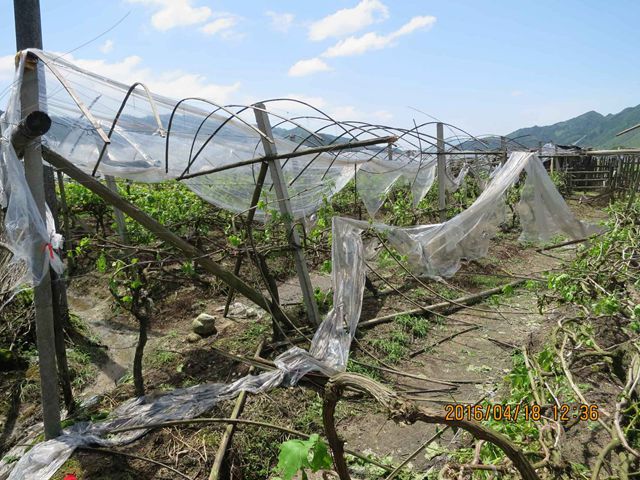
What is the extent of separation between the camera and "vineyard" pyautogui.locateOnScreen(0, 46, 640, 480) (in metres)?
2.21

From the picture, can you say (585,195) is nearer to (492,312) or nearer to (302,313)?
(492,312)

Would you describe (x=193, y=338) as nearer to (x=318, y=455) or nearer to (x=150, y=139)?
(x=150, y=139)

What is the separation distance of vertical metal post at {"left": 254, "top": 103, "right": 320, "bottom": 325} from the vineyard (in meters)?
0.02

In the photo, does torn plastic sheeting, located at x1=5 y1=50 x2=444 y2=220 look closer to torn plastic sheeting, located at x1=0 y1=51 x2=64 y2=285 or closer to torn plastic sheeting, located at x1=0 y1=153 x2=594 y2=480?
torn plastic sheeting, located at x1=0 y1=51 x2=64 y2=285

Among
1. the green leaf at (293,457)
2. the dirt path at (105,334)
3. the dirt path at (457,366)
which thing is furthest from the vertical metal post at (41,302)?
the green leaf at (293,457)

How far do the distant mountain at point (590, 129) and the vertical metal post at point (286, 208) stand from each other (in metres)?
31.2

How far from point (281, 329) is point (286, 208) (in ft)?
3.86

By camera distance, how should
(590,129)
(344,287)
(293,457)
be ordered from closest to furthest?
(293,457) → (344,287) → (590,129)

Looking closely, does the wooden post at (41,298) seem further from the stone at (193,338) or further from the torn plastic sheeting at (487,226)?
the torn plastic sheeting at (487,226)

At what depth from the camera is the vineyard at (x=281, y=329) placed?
7.25ft

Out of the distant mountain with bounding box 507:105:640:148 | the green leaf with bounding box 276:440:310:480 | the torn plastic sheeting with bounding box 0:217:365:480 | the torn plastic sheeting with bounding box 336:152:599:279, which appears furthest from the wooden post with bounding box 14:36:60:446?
the distant mountain with bounding box 507:105:640:148

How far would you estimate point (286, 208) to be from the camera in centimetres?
441

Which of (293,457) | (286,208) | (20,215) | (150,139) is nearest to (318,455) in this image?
(293,457)

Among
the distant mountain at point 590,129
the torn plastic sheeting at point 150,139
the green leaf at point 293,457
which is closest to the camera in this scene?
the green leaf at point 293,457
